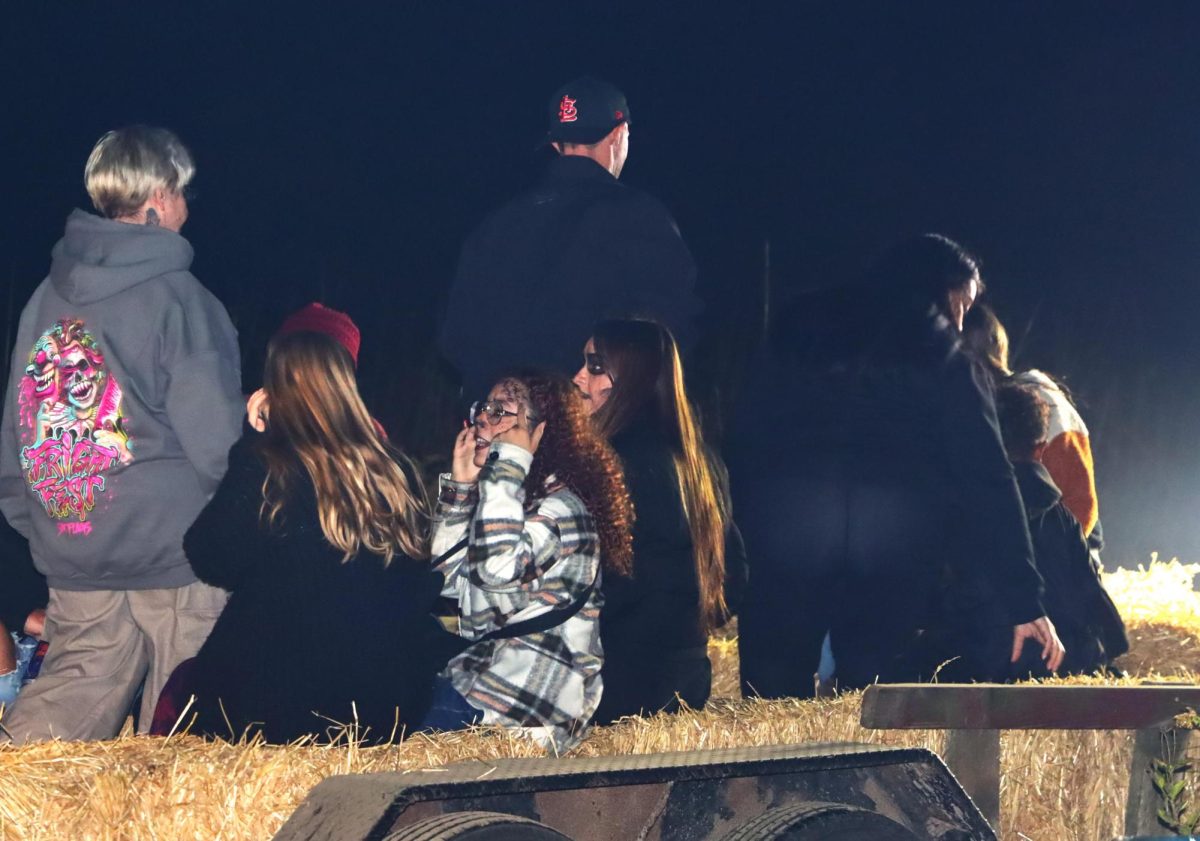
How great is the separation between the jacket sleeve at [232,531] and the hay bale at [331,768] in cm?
49

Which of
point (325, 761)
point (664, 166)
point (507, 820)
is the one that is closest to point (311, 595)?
point (325, 761)

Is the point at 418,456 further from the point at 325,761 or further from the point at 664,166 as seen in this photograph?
the point at 325,761

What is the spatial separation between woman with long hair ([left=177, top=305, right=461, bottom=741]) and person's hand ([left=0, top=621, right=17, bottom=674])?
91cm

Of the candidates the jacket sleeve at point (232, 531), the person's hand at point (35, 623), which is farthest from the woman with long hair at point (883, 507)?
the person's hand at point (35, 623)

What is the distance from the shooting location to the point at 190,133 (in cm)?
1028

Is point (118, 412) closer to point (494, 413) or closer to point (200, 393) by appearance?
point (200, 393)

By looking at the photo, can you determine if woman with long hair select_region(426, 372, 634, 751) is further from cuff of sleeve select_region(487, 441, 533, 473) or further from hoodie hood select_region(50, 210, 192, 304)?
hoodie hood select_region(50, 210, 192, 304)

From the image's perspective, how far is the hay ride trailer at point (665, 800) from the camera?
3027 millimetres

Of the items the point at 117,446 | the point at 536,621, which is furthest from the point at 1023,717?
the point at 117,446

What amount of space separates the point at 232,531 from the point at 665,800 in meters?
1.30

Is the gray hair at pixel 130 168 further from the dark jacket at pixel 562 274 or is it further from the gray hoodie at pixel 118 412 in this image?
the dark jacket at pixel 562 274

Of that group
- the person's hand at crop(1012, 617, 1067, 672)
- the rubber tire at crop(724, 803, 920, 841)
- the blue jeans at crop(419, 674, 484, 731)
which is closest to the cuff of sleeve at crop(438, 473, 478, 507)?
the blue jeans at crop(419, 674, 484, 731)

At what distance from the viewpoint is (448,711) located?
4.18 meters

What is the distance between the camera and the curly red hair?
170 inches
